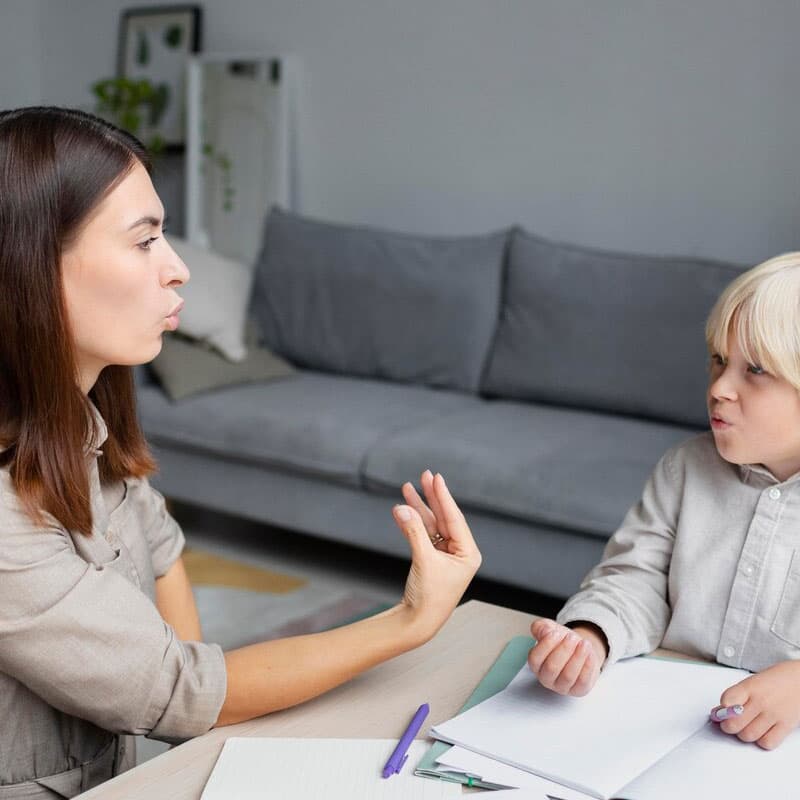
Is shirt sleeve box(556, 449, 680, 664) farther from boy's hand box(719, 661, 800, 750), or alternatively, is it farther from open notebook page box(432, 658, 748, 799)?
boy's hand box(719, 661, 800, 750)

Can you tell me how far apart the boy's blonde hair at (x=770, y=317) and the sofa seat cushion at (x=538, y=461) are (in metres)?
1.31

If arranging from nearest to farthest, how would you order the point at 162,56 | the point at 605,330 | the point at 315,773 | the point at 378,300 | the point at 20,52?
the point at 315,773 < the point at 605,330 < the point at 378,300 < the point at 162,56 < the point at 20,52

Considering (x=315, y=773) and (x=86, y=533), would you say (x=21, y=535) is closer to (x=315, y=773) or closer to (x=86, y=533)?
(x=86, y=533)

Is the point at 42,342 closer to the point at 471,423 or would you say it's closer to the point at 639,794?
the point at 639,794

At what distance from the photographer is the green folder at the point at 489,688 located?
3.08ft

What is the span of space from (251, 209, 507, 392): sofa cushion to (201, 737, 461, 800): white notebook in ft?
7.98

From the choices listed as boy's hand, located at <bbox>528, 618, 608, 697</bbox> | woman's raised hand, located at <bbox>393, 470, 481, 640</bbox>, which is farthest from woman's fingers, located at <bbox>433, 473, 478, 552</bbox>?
boy's hand, located at <bbox>528, 618, 608, 697</bbox>

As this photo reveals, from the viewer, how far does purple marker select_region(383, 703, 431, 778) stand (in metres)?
0.94

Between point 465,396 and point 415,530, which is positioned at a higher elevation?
point 415,530

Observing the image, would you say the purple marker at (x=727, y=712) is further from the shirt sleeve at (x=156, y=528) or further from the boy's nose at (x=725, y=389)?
the shirt sleeve at (x=156, y=528)

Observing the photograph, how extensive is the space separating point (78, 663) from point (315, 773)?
21 cm

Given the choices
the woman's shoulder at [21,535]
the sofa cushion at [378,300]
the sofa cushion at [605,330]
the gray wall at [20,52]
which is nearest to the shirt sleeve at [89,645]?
the woman's shoulder at [21,535]

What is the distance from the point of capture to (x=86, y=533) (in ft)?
3.48

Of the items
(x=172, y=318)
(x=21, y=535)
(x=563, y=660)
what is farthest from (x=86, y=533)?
(x=563, y=660)
